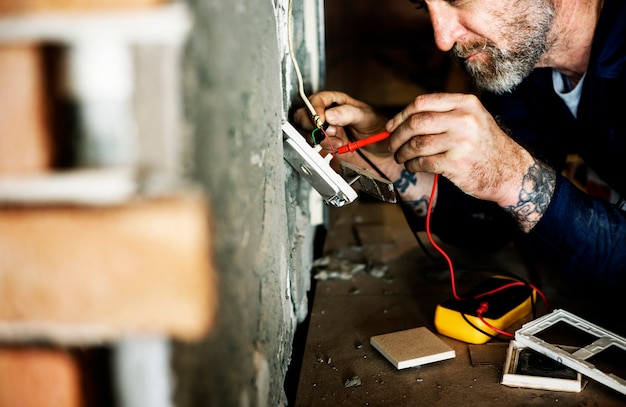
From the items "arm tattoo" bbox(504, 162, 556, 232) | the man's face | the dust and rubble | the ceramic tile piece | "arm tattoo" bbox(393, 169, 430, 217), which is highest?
the man's face

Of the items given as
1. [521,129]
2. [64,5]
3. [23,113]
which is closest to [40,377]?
[23,113]

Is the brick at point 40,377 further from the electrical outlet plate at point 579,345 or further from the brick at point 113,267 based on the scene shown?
the electrical outlet plate at point 579,345

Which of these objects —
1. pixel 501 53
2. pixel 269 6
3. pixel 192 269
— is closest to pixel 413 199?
pixel 501 53

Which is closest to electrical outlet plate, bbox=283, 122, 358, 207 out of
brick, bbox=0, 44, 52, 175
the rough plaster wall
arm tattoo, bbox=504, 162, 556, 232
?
the rough plaster wall

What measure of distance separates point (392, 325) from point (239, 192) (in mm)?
714

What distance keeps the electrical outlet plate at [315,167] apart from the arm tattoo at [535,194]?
17.9 inches

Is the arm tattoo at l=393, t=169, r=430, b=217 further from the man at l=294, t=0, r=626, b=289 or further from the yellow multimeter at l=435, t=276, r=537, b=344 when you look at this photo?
the yellow multimeter at l=435, t=276, r=537, b=344

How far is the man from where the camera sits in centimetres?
120

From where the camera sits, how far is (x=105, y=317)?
521 millimetres

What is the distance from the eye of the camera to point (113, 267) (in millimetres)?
504

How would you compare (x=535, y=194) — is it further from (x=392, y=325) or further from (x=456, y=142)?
(x=392, y=325)

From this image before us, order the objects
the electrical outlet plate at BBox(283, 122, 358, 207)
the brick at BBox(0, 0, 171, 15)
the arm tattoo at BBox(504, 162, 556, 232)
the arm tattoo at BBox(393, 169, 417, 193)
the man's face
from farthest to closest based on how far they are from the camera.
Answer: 1. the arm tattoo at BBox(393, 169, 417, 193)
2. the man's face
3. the arm tattoo at BBox(504, 162, 556, 232)
4. the electrical outlet plate at BBox(283, 122, 358, 207)
5. the brick at BBox(0, 0, 171, 15)

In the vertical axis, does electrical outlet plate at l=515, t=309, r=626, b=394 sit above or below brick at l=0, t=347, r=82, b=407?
below

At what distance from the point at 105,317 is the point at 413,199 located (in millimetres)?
1269
